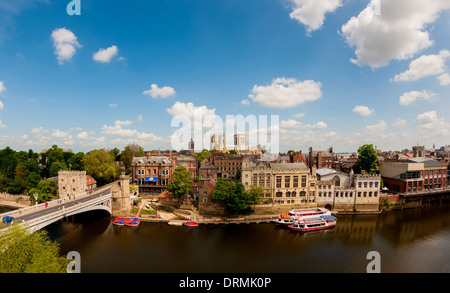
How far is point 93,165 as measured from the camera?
67.3 meters

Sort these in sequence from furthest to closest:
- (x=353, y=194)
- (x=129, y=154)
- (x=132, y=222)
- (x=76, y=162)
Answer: (x=129, y=154)
(x=76, y=162)
(x=353, y=194)
(x=132, y=222)

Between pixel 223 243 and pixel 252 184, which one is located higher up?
pixel 252 184

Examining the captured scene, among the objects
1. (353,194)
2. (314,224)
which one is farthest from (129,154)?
(353,194)

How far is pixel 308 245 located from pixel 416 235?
955 inches

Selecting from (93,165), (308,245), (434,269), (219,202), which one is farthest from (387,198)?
(93,165)

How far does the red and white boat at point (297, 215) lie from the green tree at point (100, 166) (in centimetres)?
5543

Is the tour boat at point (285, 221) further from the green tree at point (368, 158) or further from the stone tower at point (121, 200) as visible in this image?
the green tree at point (368, 158)

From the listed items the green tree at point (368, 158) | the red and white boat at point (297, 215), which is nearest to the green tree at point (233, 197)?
the red and white boat at point (297, 215)

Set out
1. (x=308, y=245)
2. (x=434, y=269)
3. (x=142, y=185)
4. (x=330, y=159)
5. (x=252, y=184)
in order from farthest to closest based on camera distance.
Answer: (x=330, y=159) < (x=142, y=185) < (x=252, y=184) < (x=308, y=245) < (x=434, y=269)

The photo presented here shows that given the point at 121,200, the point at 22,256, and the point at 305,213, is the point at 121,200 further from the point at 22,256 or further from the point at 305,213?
the point at 305,213

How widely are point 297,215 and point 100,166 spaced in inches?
2472

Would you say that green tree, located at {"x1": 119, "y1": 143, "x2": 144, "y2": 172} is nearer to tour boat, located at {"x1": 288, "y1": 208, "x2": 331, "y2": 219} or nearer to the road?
the road

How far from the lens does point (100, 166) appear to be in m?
67.1
